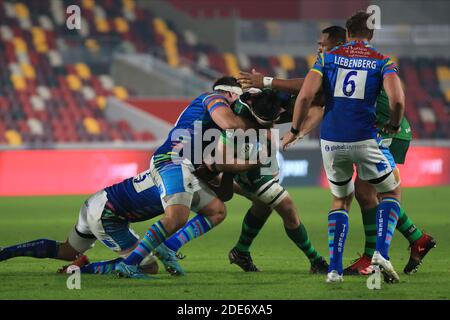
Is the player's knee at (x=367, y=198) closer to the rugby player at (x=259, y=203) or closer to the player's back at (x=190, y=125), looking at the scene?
the rugby player at (x=259, y=203)

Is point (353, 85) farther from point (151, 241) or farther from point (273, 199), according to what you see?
point (151, 241)

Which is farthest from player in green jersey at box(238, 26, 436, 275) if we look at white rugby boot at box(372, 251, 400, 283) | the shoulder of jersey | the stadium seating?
the stadium seating

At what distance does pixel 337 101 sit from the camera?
7.93m


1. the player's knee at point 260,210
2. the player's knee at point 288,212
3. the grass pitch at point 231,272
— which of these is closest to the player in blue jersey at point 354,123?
the grass pitch at point 231,272

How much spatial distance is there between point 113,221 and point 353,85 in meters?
2.24

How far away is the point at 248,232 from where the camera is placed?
30.2 feet

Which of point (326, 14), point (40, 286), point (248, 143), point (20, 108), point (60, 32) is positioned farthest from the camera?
point (326, 14)

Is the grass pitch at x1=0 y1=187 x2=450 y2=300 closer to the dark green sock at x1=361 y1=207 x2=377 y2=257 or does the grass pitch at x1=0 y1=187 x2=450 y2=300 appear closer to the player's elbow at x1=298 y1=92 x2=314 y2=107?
the dark green sock at x1=361 y1=207 x2=377 y2=257

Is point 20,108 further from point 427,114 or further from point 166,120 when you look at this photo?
point 427,114

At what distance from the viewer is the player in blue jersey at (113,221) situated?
8.52 m

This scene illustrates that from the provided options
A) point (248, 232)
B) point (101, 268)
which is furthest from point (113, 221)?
point (248, 232)
